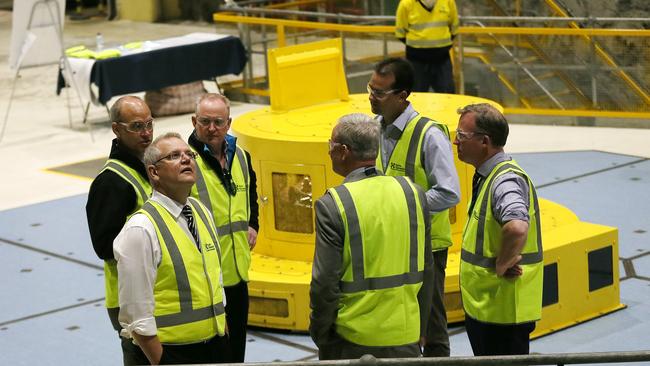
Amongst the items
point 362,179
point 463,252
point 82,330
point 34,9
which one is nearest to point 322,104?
point 82,330

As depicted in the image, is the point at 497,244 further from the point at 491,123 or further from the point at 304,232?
the point at 304,232

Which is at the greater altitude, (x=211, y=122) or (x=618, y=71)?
(x=211, y=122)

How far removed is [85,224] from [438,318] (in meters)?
5.19

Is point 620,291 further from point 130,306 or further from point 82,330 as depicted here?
point 130,306

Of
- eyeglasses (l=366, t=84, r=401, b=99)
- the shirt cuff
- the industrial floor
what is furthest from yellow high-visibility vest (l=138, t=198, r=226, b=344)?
the industrial floor

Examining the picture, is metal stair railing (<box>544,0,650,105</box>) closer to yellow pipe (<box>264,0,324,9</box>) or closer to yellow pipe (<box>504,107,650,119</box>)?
yellow pipe (<box>504,107,650,119</box>)

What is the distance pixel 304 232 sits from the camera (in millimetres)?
8055

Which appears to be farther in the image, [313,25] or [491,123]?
[313,25]

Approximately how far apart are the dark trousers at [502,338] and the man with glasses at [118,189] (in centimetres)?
162

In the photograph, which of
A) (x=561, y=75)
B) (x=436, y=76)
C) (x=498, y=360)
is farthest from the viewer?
(x=561, y=75)

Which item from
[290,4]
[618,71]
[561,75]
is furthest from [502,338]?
[290,4]

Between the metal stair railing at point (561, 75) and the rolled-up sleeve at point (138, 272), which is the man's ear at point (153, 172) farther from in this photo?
the metal stair railing at point (561, 75)

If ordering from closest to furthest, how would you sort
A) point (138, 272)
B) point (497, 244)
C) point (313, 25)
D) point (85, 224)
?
point (138, 272)
point (497, 244)
point (85, 224)
point (313, 25)

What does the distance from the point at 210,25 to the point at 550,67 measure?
1295cm
